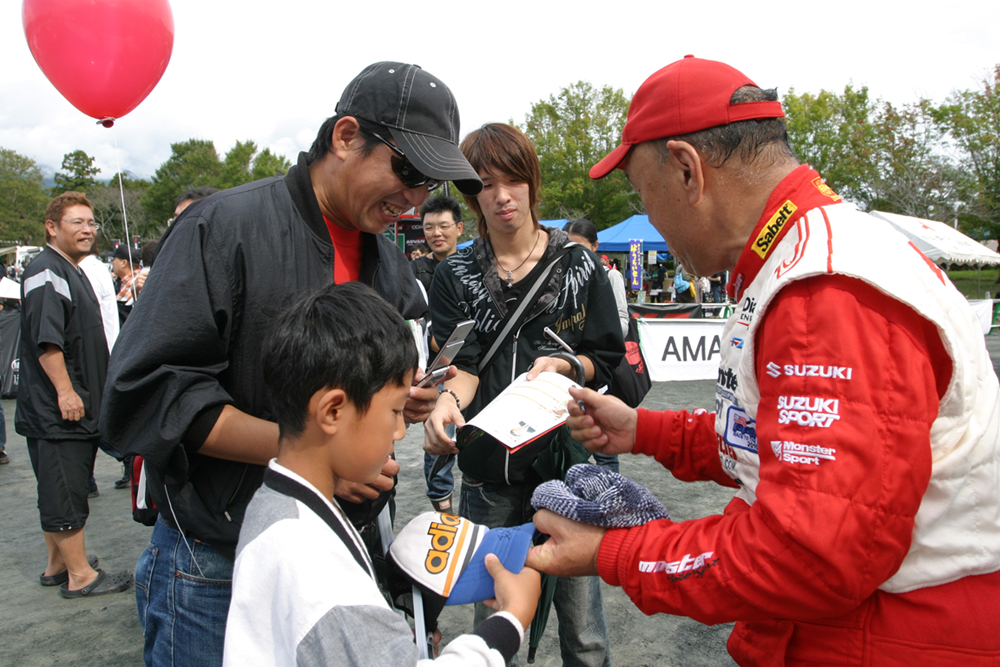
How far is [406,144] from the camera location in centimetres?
181

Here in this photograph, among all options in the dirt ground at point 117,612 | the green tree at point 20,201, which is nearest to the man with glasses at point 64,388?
the dirt ground at point 117,612

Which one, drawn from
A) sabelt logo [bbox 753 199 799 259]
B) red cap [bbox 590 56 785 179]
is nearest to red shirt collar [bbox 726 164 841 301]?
sabelt logo [bbox 753 199 799 259]

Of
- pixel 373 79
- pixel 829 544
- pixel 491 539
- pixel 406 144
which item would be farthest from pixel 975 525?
pixel 373 79

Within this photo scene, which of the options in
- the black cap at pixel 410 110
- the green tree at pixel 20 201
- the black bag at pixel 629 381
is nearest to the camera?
the black cap at pixel 410 110

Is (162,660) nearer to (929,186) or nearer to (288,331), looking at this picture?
(288,331)

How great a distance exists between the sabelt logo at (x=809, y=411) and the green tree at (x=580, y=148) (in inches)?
1502

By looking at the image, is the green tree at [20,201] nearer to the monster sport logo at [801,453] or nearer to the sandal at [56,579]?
the sandal at [56,579]

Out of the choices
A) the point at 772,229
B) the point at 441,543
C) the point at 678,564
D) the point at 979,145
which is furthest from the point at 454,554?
the point at 979,145

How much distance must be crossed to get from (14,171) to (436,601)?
72156 millimetres

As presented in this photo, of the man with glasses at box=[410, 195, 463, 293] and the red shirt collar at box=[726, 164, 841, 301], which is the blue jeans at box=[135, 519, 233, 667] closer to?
the red shirt collar at box=[726, 164, 841, 301]

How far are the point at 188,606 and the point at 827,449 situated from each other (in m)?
1.56

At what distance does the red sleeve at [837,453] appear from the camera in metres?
1.07

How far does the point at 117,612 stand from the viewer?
380 cm

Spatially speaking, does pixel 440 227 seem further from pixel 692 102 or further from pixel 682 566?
pixel 682 566
